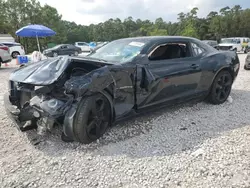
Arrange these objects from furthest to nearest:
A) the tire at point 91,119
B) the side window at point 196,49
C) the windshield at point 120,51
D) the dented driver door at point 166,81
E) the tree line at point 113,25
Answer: the tree line at point 113,25
the side window at point 196,49
the windshield at point 120,51
the dented driver door at point 166,81
the tire at point 91,119

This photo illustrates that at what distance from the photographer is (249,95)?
219 inches

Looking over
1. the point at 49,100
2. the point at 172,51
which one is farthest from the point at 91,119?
the point at 172,51

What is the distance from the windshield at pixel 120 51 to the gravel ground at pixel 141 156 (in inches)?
41.5

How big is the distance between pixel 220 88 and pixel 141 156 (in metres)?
2.74

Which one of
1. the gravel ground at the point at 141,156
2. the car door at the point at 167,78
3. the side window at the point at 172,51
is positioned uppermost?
the side window at the point at 172,51

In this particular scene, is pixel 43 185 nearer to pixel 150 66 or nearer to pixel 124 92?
pixel 124 92

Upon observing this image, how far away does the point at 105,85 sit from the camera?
2.99 meters

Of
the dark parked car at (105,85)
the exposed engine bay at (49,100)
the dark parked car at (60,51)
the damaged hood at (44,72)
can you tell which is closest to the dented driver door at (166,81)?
the dark parked car at (105,85)

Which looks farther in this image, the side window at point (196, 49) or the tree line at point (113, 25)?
the tree line at point (113, 25)

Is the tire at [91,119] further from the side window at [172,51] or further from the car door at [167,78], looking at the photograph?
the side window at [172,51]

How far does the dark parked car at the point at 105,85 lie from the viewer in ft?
9.47

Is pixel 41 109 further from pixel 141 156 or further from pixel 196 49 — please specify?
pixel 196 49

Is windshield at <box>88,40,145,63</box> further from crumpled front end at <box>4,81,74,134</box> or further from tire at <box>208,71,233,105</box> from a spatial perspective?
tire at <box>208,71,233,105</box>

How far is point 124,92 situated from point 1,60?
10441 mm
